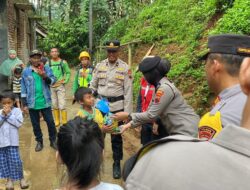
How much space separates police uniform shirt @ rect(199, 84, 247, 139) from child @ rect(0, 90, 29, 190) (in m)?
3.10

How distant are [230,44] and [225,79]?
0.19 m

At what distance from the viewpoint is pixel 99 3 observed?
1753cm

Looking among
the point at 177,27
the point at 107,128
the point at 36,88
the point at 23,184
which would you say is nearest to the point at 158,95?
the point at 107,128

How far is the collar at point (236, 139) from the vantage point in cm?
78

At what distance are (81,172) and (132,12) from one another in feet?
44.6

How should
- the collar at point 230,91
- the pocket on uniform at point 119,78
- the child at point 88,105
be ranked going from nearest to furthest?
the collar at point 230,91
the child at point 88,105
the pocket on uniform at point 119,78

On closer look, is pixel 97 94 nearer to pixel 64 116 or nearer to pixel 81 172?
pixel 64 116

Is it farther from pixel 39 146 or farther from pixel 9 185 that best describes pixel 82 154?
pixel 39 146

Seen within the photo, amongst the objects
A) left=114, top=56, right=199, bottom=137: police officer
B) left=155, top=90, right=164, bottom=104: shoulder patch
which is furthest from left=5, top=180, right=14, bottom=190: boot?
left=155, top=90, right=164, bottom=104: shoulder patch

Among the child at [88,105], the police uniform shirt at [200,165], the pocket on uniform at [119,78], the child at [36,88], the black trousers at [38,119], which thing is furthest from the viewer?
the black trousers at [38,119]

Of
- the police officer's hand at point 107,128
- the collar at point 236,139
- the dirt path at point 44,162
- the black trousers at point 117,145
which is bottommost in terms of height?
the dirt path at point 44,162

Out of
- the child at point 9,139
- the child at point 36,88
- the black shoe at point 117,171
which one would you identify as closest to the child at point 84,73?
the child at point 36,88

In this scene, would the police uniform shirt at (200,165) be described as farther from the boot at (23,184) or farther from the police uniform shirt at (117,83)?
the boot at (23,184)

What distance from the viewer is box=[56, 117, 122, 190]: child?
2.09 metres
